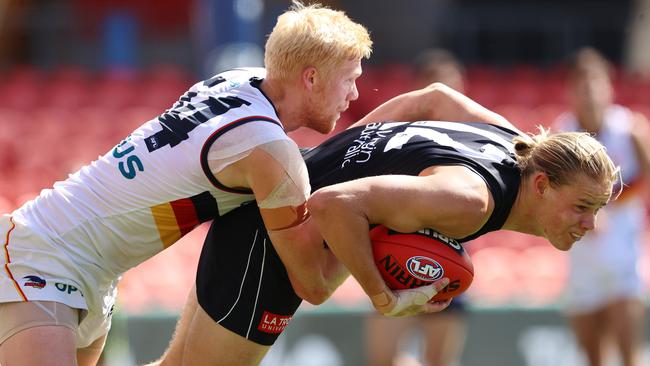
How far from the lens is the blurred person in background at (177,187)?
407cm

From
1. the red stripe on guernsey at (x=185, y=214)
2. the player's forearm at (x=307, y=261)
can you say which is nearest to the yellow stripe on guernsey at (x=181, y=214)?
the red stripe on guernsey at (x=185, y=214)

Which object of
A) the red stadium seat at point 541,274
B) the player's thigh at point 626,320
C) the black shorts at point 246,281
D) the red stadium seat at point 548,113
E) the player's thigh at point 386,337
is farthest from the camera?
the red stadium seat at point 548,113

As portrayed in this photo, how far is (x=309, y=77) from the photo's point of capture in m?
4.23

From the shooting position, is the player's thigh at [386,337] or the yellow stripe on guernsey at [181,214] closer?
the yellow stripe on guernsey at [181,214]

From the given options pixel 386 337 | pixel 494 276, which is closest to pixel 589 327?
pixel 386 337

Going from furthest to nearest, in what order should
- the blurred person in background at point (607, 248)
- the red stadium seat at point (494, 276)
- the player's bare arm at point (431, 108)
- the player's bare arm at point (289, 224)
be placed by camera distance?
the red stadium seat at point (494, 276) → the blurred person in background at point (607, 248) → the player's bare arm at point (431, 108) → the player's bare arm at point (289, 224)

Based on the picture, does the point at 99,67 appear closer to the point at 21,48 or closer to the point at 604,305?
the point at 21,48

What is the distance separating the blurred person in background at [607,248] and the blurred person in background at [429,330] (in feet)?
2.70

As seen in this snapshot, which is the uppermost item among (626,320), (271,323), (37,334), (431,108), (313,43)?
(313,43)

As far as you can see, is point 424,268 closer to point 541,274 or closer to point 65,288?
point 65,288

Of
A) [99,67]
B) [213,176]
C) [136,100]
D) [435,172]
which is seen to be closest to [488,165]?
[435,172]

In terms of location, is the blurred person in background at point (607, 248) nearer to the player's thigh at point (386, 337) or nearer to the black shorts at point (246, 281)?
the player's thigh at point (386, 337)

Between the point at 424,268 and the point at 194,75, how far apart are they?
13.2m

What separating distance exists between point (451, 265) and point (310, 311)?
12.9 ft
